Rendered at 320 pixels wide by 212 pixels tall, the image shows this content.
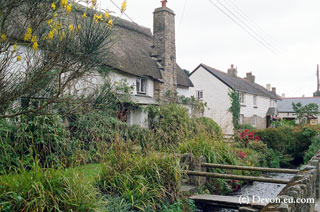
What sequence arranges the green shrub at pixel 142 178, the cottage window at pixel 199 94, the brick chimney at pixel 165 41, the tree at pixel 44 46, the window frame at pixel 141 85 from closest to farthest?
the tree at pixel 44 46
the green shrub at pixel 142 178
the window frame at pixel 141 85
the brick chimney at pixel 165 41
the cottage window at pixel 199 94

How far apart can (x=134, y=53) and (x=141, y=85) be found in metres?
2.11

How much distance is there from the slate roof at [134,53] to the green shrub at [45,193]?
10.6 meters

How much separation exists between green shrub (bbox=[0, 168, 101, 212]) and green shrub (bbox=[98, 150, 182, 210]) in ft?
3.96

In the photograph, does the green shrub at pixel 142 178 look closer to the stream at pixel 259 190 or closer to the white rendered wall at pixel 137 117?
the stream at pixel 259 190

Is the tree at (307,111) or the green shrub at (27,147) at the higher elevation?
the tree at (307,111)

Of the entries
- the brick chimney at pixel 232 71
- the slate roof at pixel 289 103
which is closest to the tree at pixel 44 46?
the brick chimney at pixel 232 71

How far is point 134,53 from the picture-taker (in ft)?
58.9

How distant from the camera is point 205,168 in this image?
7.86 metres

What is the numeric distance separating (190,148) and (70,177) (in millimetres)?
4680

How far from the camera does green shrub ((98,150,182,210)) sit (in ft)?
17.6

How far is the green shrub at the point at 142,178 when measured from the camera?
5.37 metres

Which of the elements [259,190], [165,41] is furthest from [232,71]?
[259,190]

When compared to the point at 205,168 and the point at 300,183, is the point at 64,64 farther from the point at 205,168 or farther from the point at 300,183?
the point at 205,168

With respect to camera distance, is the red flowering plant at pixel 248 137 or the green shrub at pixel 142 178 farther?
the red flowering plant at pixel 248 137
